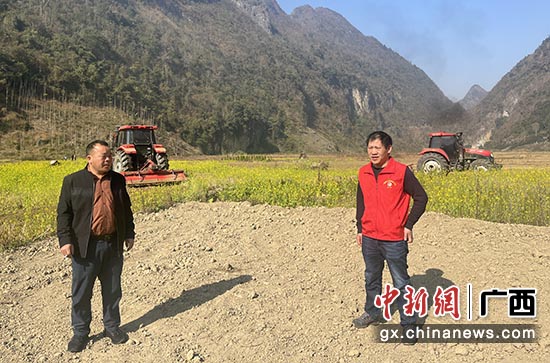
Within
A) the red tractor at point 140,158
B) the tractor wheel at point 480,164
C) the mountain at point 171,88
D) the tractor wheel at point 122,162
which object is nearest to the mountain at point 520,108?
the mountain at point 171,88

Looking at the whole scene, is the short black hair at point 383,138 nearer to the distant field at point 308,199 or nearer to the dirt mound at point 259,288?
the dirt mound at point 259,288

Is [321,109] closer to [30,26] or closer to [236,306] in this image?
[30,26]

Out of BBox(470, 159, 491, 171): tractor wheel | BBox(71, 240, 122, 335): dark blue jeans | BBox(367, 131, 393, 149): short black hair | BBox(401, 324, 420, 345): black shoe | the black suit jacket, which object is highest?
BBox(367, 131, 393, 149): short black hair

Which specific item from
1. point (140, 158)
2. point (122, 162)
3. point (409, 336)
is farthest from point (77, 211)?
point (140, 158)

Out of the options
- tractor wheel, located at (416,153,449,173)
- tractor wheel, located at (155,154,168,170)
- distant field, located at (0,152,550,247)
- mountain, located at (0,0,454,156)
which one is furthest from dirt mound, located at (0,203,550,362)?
mountain, located at (0,0,454,156)

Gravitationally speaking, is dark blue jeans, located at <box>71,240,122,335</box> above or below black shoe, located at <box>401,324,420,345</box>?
above

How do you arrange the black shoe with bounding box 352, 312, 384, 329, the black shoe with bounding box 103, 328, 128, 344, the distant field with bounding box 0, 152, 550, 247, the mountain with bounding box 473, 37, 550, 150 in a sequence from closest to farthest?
the black shoe with bounding box 103, 328, 128, 344 < the black shoe with bounding box 352, 312, 384, 329 < the distant field with bounding box 0, 152, 550, 247 < the mountain with bounding box 473, 37, 550, 150

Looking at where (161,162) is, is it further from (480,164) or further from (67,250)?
(480,164)

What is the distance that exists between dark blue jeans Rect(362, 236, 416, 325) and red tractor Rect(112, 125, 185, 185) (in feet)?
35.0

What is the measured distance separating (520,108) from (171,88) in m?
94.8

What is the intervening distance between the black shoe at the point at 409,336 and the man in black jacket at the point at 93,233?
2.45 m

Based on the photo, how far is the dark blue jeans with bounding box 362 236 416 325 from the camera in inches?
140

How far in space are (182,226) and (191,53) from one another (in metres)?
124

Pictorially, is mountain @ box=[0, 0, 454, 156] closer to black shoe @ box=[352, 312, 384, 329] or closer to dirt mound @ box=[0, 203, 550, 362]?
dirt mound @ box=[0, 203, 550, 362]
